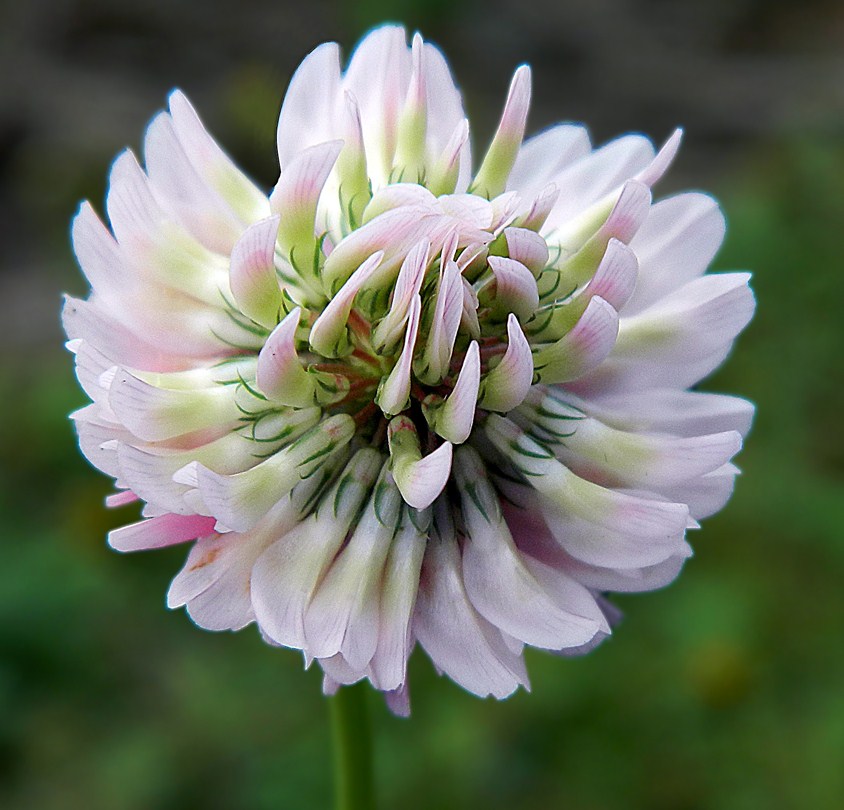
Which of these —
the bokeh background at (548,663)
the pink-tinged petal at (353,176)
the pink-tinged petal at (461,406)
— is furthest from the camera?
the bokeh background at (548,663)

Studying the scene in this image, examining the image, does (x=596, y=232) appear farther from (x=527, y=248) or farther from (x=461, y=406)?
(x=461, y=406)

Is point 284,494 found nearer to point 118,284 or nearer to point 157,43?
point 118,284

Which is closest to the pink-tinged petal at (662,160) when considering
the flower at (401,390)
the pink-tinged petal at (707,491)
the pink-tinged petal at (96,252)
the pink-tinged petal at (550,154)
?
the flower at (401,390)

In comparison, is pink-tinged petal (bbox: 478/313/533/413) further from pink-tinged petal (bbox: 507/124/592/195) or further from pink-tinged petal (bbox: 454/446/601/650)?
pink-tinged petal (bbox: 507/124/592/195)

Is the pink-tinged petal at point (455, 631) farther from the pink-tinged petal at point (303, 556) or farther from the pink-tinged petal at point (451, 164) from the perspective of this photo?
the pink-tinged petal at point (451, 164)

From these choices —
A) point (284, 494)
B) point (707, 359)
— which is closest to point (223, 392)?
point (284, 494)

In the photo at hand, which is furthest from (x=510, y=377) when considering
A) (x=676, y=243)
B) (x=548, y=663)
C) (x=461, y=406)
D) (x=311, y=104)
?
(x=548, y=663)
